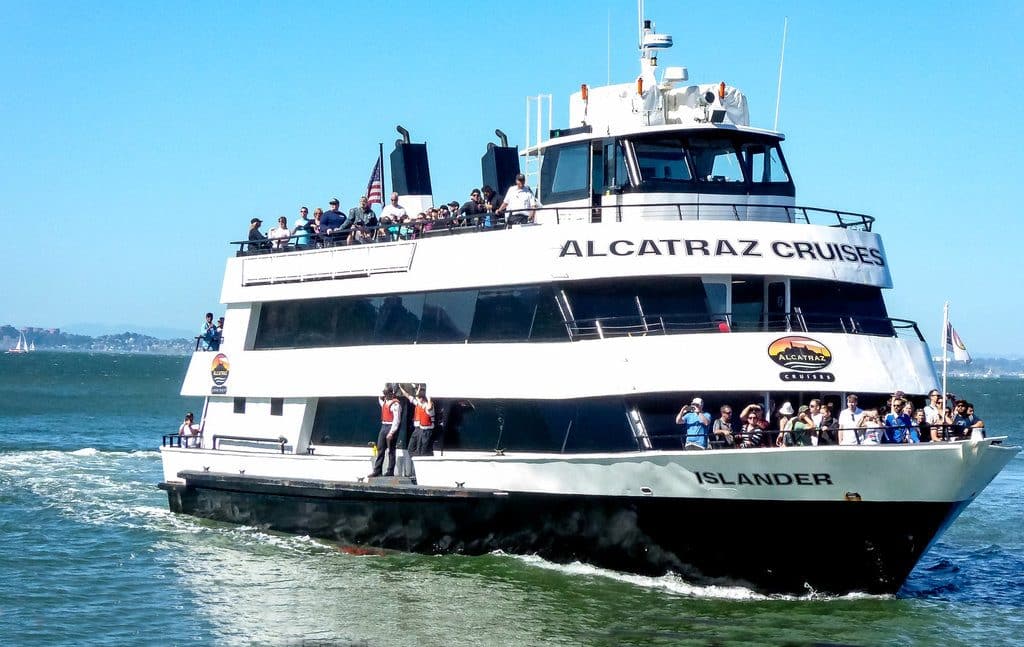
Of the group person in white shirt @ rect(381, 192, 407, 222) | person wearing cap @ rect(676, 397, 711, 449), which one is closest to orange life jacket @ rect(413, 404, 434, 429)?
person in white shirt @ rect(381, 192, 407, 222)

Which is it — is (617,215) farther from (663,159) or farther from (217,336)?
(217,336)

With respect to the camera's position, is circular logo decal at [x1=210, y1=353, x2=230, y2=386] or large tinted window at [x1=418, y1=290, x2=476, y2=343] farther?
circular logo decal at [x1=210, y1=353, x2=230, y2=386]

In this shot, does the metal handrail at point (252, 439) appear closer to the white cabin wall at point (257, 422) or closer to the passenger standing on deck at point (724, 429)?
the white cabin wall at point (257, 422)

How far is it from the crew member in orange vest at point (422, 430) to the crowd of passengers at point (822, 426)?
150 inches

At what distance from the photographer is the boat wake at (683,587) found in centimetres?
1586

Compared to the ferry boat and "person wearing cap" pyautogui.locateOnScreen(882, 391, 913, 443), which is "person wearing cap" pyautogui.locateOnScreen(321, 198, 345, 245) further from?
"person wearing cap" pyautogui.locateOnScreen(882, 391, 913, 443)

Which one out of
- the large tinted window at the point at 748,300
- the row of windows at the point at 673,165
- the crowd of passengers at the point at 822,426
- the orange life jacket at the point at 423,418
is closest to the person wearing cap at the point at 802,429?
the crowd of passengers at the point at 822,426

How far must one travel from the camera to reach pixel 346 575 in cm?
1786

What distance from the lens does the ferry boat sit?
15.5m

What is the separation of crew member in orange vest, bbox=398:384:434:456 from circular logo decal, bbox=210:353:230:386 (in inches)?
210

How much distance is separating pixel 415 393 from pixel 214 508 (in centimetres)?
470

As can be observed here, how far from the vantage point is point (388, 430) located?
1894 centimetres

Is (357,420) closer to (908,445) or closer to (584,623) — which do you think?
(584,623)

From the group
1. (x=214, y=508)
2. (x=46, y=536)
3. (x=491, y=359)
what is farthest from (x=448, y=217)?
(x=46, y=536)
